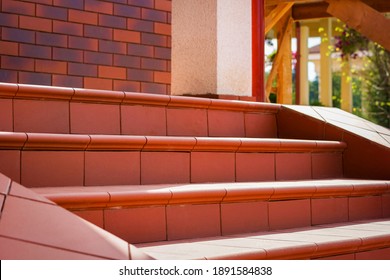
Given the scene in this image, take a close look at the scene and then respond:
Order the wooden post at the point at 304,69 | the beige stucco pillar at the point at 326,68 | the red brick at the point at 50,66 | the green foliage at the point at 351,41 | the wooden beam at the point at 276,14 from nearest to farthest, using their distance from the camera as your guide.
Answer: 1. the red brick at the point at 50,66
2. the wooden beam at the point at 276,14
3. the wooden post at the point at 304,69
4. the green foliage at the point at 351,41
5. the beige stucco pillar at the point at 326,68

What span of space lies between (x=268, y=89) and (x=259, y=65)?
2736 mm

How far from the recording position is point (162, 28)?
441cm

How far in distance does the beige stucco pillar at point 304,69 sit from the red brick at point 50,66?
5593 mm

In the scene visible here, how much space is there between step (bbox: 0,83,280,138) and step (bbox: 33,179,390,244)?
16.8 inches

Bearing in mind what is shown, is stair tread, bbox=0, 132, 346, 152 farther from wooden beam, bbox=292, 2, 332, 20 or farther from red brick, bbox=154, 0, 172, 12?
wooden beam, bbox=292, 2, 332, 20

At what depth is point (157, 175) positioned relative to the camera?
2.84 metres

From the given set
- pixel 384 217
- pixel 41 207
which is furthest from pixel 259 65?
pixel 41 207

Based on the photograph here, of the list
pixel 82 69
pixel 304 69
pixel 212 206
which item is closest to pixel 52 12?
pixel 82 69

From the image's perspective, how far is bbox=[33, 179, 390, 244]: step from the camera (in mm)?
2352

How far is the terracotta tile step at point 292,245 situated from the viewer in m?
2.22

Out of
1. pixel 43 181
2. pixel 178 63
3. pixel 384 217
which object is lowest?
pixel 384 217

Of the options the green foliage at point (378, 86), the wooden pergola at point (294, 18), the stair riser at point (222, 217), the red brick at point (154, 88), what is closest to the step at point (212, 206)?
the stair riser at point (222, 217)

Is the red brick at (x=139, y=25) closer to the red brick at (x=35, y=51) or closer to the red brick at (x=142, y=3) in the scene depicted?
the red brick at (x=142, y=3)

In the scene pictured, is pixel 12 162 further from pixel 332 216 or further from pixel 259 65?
pixel 259 65
